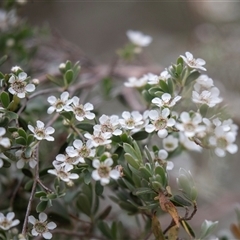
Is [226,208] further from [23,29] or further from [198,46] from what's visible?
[23,29]

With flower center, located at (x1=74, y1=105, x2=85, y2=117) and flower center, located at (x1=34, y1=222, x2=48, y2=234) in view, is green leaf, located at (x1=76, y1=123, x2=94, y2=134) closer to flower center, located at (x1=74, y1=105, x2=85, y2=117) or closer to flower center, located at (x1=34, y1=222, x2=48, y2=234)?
flower center, located at (x1=74, y1=105, x2=85, y2=117)

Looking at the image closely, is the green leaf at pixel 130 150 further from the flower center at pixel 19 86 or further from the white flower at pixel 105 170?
the flower center at pixel 19 86

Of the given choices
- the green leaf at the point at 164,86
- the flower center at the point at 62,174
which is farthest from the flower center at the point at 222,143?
the flower center at the point at 62,174

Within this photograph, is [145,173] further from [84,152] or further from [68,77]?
[68,77]

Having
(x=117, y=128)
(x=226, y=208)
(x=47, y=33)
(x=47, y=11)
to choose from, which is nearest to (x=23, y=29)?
(x=47, y=33)

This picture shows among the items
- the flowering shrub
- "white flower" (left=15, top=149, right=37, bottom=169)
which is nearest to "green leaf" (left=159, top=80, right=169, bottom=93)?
the flowering shrub

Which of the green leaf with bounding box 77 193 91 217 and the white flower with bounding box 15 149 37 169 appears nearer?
the white flower with bounding box 15 149 37 169

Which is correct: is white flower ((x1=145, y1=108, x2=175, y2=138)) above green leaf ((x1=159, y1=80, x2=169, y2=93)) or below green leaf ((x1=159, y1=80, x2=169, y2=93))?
below

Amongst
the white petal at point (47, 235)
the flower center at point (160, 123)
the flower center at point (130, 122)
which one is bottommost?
the white petal at point (47, 235)
